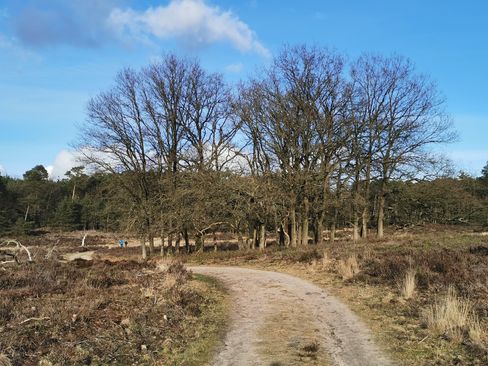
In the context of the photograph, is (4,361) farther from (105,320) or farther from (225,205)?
(225,205)

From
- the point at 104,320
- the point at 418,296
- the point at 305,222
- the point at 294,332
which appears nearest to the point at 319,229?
the point at 305,222

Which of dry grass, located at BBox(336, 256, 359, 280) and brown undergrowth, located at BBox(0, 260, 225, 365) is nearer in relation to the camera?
brown undergrowth, located at BBox(0, 260, 225, 365)

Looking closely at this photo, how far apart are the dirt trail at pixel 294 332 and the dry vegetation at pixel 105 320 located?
1.81 feet

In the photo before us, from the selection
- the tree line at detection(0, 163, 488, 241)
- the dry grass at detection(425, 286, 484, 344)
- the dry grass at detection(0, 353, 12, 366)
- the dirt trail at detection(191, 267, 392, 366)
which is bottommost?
the dirt trail at detection(191, 267, 392, 366)

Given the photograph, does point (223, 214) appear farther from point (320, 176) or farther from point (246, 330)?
point (246, 330)

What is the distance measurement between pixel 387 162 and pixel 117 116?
69.7 feet

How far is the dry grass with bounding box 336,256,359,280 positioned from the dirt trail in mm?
1812

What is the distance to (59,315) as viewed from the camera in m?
9.11

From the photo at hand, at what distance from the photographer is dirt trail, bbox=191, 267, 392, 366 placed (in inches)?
292

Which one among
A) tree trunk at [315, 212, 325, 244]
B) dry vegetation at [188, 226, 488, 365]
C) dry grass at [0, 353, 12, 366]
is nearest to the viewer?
dry grass at [0, 353, 12, 366]

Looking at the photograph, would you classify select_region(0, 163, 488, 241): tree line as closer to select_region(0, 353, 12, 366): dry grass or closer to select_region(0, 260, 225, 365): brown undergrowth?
select_region(0, 260, 225, 365): brown undergrowth

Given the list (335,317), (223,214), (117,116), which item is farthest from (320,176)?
(335,317)

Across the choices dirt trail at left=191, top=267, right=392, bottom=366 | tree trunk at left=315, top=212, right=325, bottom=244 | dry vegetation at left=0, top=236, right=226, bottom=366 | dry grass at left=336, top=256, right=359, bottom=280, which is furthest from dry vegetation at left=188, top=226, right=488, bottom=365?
tree trunk at left=315, top=212, right=325, bottom=244

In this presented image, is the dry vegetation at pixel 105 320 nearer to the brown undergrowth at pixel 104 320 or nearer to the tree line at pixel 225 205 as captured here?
the brown undergrowth at pixel 104 320
